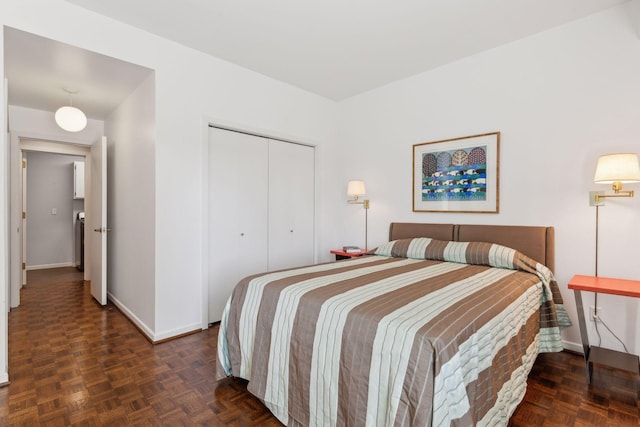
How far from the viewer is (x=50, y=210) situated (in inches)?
235

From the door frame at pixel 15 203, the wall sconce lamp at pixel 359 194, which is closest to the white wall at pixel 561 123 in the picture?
the wall sconce lamp at pixel 359 194

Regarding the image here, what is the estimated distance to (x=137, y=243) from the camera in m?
3.12

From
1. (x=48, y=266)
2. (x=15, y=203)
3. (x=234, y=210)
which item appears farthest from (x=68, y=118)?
(x=48, y=266)

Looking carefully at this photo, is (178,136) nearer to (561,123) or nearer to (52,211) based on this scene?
(561,123)

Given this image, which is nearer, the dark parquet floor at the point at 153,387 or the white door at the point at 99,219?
the dark parquet floor at the point at 153,387

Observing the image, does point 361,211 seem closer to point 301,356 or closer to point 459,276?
point 459,276

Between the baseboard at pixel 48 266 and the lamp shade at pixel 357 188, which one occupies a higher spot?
the lamp shade at pixel 357 188

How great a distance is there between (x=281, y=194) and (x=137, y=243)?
1.59 m

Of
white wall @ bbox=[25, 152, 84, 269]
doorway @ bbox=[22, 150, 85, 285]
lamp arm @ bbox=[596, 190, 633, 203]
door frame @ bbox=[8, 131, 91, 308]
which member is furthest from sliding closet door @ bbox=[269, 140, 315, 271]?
white wall @ bbox=[25, 152, 84, 269]

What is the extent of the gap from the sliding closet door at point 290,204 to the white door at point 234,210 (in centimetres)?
13

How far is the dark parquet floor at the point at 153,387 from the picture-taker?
175cm

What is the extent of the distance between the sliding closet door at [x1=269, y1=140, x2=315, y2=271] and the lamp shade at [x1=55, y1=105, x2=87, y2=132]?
1.94m

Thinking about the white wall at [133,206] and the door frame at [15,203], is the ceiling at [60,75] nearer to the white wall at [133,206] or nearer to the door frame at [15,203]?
the white wall at [133,206]

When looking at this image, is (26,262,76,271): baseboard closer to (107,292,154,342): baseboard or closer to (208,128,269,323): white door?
(107,292,154,342): baseboard
